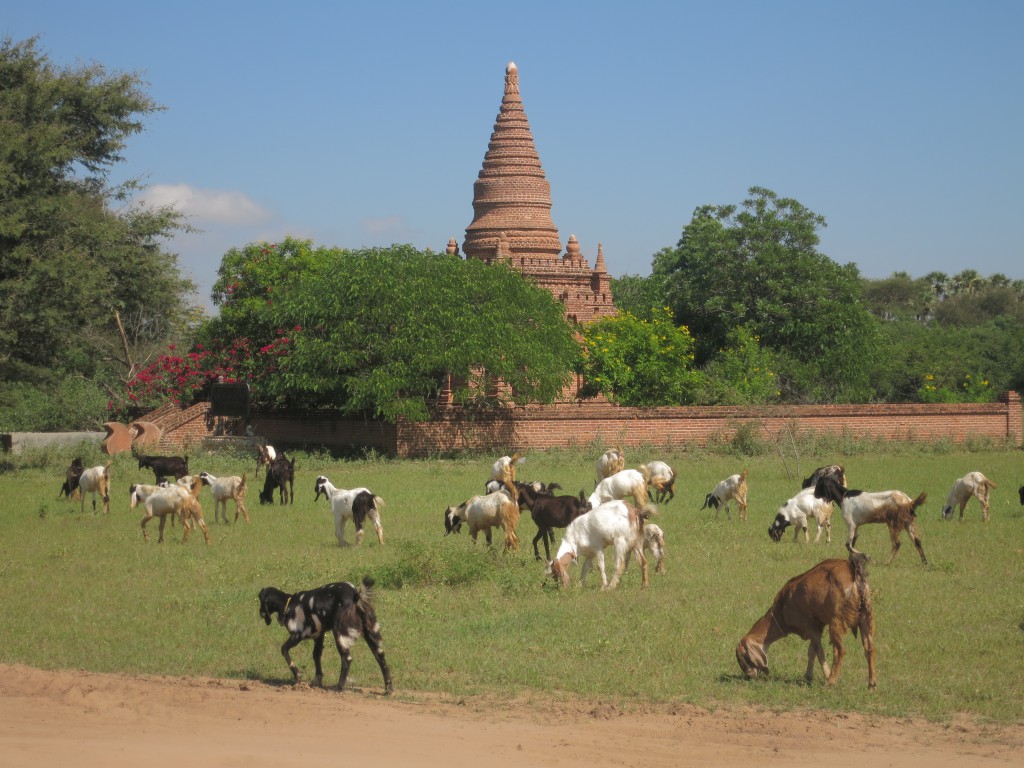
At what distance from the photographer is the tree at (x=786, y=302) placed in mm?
45438

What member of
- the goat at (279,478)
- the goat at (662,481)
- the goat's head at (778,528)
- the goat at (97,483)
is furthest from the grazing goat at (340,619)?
the goat at (279,478)

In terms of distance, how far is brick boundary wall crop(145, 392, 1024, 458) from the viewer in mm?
32781

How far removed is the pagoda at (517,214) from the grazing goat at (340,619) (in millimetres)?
34343

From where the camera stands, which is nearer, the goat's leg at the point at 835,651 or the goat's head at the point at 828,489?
the goat's leg at the point at 835,651

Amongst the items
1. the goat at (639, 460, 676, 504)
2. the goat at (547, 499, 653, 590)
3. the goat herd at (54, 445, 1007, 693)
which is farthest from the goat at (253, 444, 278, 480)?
the goat at (547, 499, 653, 590)

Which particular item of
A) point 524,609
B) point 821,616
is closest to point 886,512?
point 524,609

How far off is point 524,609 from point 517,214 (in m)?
36.2

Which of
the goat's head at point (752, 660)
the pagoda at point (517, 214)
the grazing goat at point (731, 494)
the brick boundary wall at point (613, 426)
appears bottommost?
the goat's head at point (752, 660)

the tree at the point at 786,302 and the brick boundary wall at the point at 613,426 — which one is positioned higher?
the tree at the point at 786,302

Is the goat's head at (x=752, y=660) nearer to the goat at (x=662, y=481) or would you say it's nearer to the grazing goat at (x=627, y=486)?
the grazing goat at (x=627, y=486)

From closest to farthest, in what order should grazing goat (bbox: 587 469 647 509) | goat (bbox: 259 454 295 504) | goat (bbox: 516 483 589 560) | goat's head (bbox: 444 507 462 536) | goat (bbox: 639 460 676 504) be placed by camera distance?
goat (bbox: 516 483 589 560), goat's head (bbox: 444 507 462 536), grazing goat (bbox: 587 469 647 509), goat (bbox: 639 460 676 504), goat (bbox: 259 454 295 504)

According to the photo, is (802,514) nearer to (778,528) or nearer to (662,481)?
(778,528)

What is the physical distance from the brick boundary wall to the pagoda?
1047 cm

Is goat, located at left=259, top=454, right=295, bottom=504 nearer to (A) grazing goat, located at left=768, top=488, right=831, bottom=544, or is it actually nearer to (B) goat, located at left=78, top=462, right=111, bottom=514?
(B) goat, located at left=78, top=462, right=111, bottom=514
